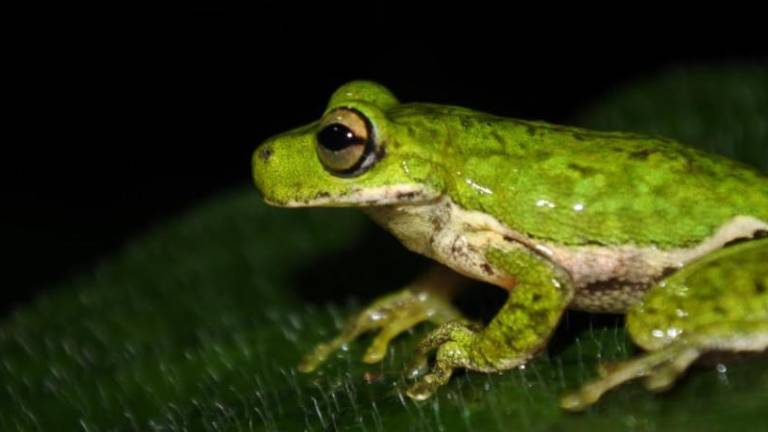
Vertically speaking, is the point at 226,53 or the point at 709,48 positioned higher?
the point at 226,53

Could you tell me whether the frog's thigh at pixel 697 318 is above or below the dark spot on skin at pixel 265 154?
below

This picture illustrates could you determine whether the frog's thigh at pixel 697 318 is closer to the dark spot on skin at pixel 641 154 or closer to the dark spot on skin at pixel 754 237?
the dark spot on skin at pixel 754 237

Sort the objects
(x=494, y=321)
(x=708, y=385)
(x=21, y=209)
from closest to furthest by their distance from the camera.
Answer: (x=708, y=385) < (x=494, y=321) < (x=21, y=209)

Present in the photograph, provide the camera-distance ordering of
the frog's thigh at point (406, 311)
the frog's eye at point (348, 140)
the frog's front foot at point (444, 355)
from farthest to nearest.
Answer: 1. the frog's thigh at point (406, 311)
2. the frog's eye at point (348, 140)
3. the frog's front foot at point (444, 355)

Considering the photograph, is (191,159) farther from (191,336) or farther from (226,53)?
(191,336)

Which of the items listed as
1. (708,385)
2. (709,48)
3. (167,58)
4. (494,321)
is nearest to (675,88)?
(709,48)

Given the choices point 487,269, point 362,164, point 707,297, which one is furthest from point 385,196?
point 707,297

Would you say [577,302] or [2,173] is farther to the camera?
[2,173]

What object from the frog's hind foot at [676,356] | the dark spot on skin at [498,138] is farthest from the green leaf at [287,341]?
the dark spot on skin at [498,138]
